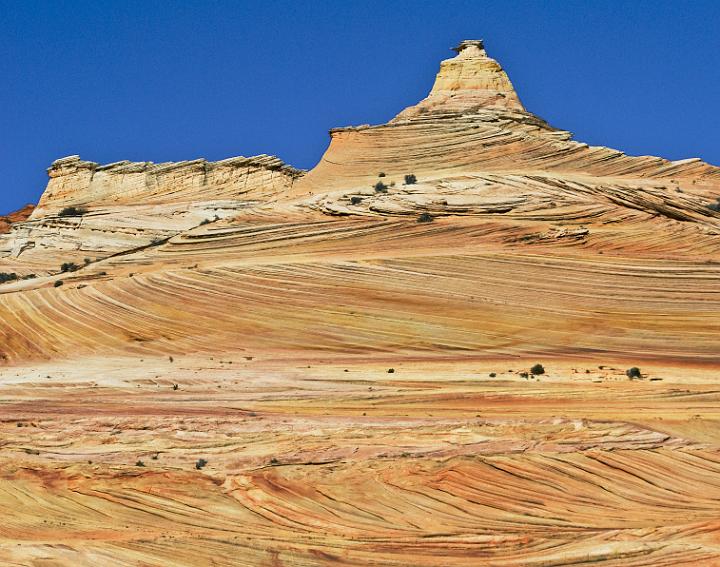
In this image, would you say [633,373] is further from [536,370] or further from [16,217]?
[16,217]

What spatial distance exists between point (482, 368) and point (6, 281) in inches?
955

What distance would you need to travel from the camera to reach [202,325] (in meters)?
52.0

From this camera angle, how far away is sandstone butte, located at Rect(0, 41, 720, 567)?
3547 cm

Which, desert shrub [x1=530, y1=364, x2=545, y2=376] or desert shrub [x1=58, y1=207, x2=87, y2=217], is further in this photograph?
desert shrub [x1=58, y1=207, x2=87, y2=217]

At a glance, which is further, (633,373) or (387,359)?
(387,359)

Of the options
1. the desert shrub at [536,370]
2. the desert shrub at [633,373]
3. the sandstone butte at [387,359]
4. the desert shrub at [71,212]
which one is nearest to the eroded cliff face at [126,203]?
the desert shrub at [71,212]

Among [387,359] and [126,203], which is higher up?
[126,203]

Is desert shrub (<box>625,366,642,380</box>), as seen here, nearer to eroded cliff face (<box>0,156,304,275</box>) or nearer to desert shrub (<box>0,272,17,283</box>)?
eroded cliff face (<box>0,156,304,275</box>)

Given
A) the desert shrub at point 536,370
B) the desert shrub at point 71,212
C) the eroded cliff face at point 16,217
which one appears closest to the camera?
the desert shrub at point 536,370

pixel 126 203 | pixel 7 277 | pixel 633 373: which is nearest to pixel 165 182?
pixel 126 203

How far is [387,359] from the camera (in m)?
48.7

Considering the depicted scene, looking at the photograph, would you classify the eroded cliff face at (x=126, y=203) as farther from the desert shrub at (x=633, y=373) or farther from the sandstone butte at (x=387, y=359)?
the desert shrub at (x=633, y=373)

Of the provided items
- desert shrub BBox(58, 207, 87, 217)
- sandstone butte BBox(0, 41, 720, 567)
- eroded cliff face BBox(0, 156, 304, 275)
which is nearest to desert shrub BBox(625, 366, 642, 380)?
sandstone butte BBox(0, 41, 720, 567)

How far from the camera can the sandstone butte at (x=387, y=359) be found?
35.5 m
